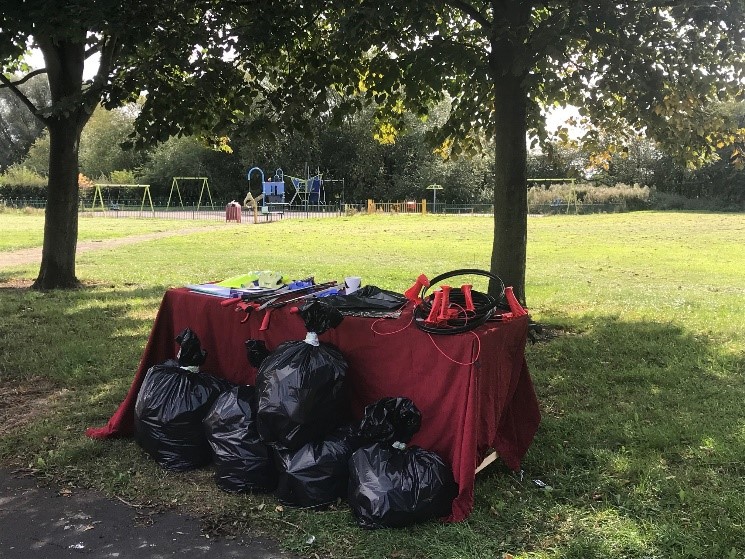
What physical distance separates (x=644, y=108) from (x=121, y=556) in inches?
210

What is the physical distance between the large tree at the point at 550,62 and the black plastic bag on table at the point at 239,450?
3.57 m

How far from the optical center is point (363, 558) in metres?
2.88

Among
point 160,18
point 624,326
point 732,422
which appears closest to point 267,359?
point 732,422

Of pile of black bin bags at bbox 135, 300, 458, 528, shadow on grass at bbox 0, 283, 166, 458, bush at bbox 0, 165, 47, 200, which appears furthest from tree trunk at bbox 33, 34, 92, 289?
bush at bbox 0, 165, 47, 200

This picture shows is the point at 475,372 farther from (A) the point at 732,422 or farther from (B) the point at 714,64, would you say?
(B) the point at 714,64

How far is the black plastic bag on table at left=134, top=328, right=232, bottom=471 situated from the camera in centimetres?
380

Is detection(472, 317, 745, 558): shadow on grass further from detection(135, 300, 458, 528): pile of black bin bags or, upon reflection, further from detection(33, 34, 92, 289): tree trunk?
detection(33, 34, 92, 289): tree trunk

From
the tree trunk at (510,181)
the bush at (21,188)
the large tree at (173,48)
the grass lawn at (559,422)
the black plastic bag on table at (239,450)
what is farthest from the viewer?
the bush at (21,188)

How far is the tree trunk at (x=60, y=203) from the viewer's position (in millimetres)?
9703

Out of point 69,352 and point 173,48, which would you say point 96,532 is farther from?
point 173,48

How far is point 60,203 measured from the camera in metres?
9.82

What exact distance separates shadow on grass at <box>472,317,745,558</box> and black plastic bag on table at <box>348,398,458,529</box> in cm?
30

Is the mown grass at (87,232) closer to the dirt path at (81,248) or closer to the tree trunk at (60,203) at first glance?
the dirt path at (81,248)

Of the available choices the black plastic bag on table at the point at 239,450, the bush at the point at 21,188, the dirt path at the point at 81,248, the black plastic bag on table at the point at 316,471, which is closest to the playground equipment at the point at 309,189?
the dirt path at the point at 81,248
